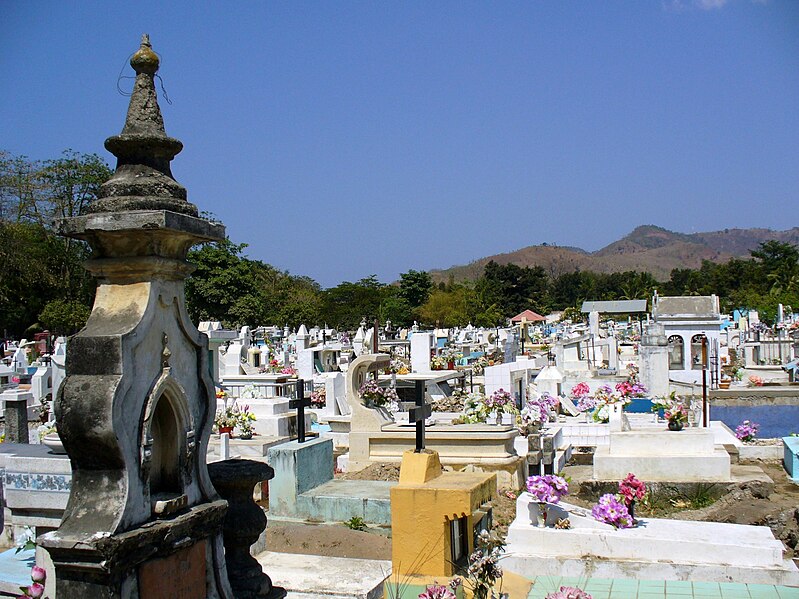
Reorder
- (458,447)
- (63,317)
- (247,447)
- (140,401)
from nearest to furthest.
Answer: (140,401), (458,447), (247,447), (63,317)

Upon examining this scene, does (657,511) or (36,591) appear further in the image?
(657,511)

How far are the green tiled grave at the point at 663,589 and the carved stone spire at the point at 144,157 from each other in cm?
436

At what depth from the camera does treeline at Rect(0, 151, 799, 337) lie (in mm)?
45906

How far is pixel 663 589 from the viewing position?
261 inches

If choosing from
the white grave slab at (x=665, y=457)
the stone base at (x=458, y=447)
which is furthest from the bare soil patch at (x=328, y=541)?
the white grave slab at (x=665, y=457)

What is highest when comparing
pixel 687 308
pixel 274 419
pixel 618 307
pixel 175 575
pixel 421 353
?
pixel 618 307

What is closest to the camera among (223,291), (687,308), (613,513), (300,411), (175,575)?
(175,575)

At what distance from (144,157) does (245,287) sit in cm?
5129

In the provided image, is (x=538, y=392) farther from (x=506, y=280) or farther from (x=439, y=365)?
(x=506, y=280)

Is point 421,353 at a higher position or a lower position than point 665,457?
higher

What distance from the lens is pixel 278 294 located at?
6569cm

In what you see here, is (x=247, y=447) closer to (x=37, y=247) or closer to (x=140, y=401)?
(x=140, y=401)

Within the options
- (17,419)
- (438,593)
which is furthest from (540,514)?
(17,419)

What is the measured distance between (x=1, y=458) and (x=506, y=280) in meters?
86.2
